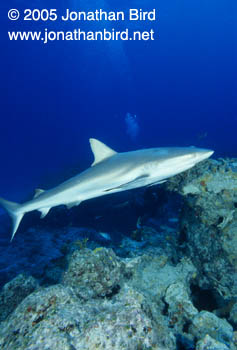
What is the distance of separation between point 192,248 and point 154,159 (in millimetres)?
2278

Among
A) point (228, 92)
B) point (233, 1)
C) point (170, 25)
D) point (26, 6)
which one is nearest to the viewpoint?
point (26, 6)

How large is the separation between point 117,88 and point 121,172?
18146 cm

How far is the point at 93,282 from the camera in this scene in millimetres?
3840

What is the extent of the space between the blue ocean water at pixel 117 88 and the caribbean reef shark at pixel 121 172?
54.0m

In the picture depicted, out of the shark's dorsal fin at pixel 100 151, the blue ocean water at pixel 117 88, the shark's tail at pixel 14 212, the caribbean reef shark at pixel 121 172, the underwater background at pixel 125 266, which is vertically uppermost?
the blue ocean water at pixel 117 88

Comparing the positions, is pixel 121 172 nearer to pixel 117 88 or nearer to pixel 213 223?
pixel 213 223

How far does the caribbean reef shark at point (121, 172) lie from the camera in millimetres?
4387

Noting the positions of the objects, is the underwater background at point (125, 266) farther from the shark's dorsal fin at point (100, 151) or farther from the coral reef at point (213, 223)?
the shark's dorsal fin at point (100, 151)

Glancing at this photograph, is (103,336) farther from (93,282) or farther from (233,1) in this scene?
(233,1)

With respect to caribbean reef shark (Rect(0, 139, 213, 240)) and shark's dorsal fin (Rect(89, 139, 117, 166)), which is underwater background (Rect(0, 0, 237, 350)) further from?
shark's dorsal fin (Rect(89, 139, 117, 166))

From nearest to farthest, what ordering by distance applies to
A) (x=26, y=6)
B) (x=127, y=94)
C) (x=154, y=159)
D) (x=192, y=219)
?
(x=154, y=159)
(x=192, y=219)
(x=26, y=6)
(x=127, y=94)

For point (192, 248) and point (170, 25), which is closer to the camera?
point (192, 248)

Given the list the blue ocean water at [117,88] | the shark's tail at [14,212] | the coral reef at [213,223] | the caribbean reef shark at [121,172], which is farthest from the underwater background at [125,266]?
the blue ocean water at [117,88]

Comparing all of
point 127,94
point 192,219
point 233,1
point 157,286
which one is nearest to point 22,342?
point 157,286
